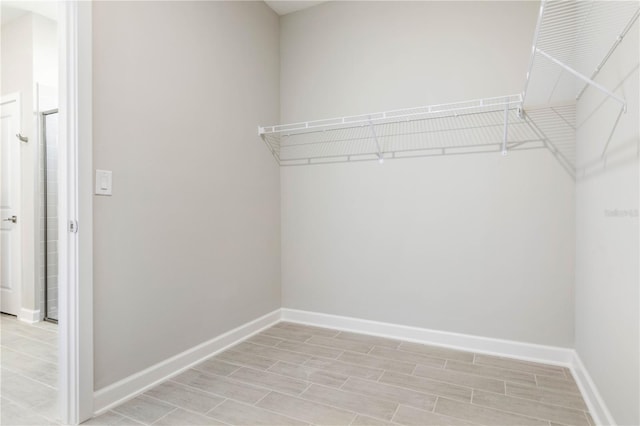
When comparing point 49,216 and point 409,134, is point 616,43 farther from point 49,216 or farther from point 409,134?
point 49,216

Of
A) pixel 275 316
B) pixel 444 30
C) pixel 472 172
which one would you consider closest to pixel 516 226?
pixel 472 172

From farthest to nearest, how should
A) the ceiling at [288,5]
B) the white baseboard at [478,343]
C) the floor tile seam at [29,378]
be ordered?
the ceiling at [288,5], the floor tile seam at [29,378], the white baseboard at [478,343]

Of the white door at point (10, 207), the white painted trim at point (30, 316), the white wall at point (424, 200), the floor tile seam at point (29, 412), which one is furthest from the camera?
the white door at point (10, 207)

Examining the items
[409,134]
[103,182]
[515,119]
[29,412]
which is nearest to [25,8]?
[103,182]

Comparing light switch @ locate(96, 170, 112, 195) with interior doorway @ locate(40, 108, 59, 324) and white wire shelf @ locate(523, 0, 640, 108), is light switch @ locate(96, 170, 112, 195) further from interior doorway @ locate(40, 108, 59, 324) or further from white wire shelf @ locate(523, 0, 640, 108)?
interior doorway @ locate(40, 108, 59, 324)

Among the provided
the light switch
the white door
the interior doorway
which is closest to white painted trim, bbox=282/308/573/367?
the light switch

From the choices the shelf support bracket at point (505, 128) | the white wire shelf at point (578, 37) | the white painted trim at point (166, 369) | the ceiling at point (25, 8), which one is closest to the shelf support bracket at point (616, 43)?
the white wire shelf at point (578, 37)

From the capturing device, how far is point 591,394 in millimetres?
1751

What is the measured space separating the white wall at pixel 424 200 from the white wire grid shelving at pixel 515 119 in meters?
0.09

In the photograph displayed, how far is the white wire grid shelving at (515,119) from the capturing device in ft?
4.64

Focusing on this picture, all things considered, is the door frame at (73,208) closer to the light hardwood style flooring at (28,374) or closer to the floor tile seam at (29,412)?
the floor tile seam at (29,412)

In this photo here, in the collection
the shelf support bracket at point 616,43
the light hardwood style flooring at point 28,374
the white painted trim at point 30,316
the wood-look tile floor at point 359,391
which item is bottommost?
the wood-look tile floor at point 359,391

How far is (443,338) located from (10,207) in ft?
13.3

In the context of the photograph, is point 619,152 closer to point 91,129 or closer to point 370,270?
point 370,270
